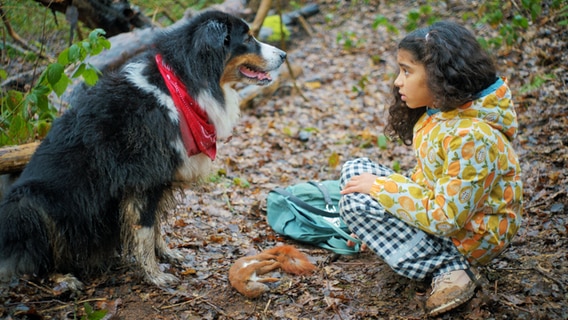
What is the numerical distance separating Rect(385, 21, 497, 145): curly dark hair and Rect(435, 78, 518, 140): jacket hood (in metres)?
0.04

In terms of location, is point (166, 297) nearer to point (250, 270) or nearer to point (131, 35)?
point (250, 270)

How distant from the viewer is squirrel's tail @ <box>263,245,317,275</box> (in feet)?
11.7

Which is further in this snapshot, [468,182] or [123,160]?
[123,160]

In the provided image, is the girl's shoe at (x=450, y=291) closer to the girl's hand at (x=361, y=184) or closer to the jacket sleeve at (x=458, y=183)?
the jacket sleeve at (x=458, y=183)

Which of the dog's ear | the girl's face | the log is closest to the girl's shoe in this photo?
the girl's face

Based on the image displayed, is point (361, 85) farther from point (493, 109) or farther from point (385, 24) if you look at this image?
point (493, 109)

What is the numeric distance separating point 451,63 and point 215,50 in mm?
1557

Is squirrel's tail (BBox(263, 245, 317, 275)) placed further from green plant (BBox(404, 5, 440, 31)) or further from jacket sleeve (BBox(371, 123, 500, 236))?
green plant (BBox(404, 5, 440, 31))

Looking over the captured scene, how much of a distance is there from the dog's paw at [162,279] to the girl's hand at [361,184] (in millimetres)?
1376

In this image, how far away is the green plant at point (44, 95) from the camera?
12.3ft

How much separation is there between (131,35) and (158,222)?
352 centimetres

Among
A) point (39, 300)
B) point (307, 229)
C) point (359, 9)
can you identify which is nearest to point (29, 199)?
point (39, 300)

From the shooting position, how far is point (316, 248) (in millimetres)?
4035

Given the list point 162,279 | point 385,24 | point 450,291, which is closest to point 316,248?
point 162,279
